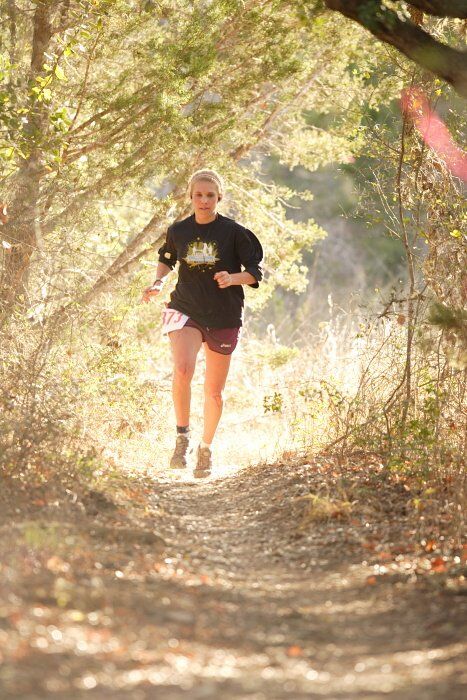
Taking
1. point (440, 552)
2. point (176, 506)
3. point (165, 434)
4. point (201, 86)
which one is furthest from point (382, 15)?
point (165, 434)

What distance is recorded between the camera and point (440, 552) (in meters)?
4.55

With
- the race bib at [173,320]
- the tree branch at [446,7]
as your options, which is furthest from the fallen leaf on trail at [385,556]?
the race bib at [173,320]

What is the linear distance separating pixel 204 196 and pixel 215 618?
3931 millimetres

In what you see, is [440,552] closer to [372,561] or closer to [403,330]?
[372,561]

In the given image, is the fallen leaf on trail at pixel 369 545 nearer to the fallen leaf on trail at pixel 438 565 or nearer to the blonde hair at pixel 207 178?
the fallen leaf on trail at pixel 438 565

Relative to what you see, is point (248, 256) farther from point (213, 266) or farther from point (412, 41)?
point (412, 41)

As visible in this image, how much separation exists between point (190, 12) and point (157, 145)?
4.22ft

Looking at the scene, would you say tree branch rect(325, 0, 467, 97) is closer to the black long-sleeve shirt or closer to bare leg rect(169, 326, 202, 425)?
the black long-sleeve shirt

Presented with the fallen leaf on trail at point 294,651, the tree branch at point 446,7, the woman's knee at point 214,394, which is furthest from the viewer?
the woman's knee at point 214,394

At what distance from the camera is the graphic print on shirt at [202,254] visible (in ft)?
22.9

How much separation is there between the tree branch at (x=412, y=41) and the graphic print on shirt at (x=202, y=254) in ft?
8.36

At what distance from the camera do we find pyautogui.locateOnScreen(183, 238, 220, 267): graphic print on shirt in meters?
6.97

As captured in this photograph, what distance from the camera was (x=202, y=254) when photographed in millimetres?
6984

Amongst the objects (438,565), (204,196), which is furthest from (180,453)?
(438,565)
